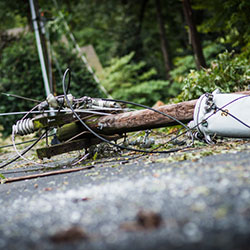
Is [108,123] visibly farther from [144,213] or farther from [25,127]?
[144,213]

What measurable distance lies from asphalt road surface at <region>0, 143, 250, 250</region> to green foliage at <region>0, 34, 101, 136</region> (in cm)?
896

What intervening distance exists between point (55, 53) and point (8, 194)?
9.36m

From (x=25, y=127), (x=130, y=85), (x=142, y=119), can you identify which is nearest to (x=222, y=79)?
(x=142, y=119)

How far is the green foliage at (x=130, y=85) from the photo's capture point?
44.9 feet

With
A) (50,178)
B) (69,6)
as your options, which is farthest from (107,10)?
(50,178)

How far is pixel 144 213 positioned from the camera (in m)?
1.37

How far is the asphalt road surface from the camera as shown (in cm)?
114

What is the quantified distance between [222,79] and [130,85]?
28.6 feet

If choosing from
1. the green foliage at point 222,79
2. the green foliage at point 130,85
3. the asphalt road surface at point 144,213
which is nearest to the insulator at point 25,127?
the asphalt road surface at point 144,213

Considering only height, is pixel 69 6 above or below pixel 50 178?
above

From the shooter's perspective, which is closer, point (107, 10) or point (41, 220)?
point (41, 220)

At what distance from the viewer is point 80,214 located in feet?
4.98

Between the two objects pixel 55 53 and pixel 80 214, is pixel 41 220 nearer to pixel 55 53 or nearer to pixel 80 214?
pixel 80 214

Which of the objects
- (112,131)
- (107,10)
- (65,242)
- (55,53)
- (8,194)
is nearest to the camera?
(65,242)
